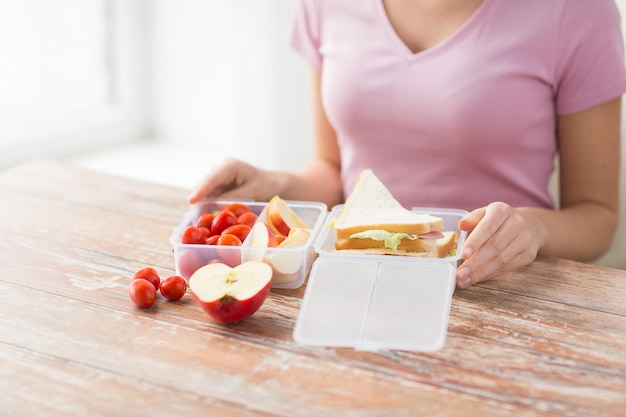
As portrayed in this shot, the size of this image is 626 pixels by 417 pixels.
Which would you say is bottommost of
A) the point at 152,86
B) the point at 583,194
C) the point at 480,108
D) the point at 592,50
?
the point at 152,86

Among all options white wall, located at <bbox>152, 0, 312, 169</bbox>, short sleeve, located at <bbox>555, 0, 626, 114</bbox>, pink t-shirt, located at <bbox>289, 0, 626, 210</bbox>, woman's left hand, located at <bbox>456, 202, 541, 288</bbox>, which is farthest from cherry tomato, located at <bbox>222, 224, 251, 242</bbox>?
white wall, located at <bbox>152, 0, 312, 169</bbox>

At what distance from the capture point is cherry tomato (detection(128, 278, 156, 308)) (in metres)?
0.93

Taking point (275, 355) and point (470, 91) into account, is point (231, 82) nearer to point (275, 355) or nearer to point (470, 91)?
point (470, 91)

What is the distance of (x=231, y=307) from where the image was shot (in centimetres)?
88

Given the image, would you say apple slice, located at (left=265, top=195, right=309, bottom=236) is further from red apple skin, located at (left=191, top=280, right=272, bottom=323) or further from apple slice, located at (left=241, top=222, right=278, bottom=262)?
red apple skin, located at (left=191, top=280, right=272, bottom=323)

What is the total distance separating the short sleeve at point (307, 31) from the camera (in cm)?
144

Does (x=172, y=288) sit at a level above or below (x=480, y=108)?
below

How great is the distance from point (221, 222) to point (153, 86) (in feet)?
4.84

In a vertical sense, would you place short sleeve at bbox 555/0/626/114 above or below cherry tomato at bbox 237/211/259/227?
above

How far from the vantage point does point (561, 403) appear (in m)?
0.74

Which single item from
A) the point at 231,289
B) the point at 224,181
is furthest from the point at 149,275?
the point at 224,181

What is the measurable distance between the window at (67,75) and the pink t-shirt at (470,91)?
36.5 inches

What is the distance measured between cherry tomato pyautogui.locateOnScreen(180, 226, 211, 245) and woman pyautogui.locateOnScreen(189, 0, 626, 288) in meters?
0.17

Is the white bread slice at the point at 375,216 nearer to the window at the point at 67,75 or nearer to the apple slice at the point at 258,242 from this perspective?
the apple slice at the point at 258,242
